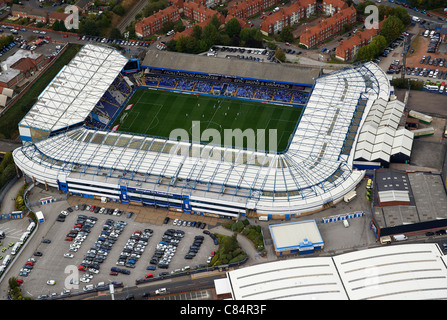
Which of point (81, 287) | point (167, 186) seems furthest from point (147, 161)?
point (81, 287)

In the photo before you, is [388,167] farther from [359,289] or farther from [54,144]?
[54,144]

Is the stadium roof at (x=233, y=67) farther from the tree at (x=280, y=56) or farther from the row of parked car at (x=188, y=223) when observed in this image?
the row of parked car at (x=188, y=223)

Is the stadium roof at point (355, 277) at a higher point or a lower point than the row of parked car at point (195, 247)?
higher

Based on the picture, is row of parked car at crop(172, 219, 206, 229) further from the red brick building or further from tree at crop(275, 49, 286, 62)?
the red brick building

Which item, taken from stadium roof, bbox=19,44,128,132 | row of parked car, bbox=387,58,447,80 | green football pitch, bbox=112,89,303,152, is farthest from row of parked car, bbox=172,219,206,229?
row of parked car, bbox=387,58,447,80

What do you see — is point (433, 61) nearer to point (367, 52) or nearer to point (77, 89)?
point (367, 52)

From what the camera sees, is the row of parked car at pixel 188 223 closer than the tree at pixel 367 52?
Yes

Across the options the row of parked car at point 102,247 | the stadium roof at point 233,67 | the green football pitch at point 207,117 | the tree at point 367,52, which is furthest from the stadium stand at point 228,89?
the row of parked car at point 102,247

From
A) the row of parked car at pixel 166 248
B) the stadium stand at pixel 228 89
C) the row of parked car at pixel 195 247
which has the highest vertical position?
the stadium stand at pixel 228 89

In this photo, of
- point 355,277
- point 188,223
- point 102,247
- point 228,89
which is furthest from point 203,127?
point 355,277
